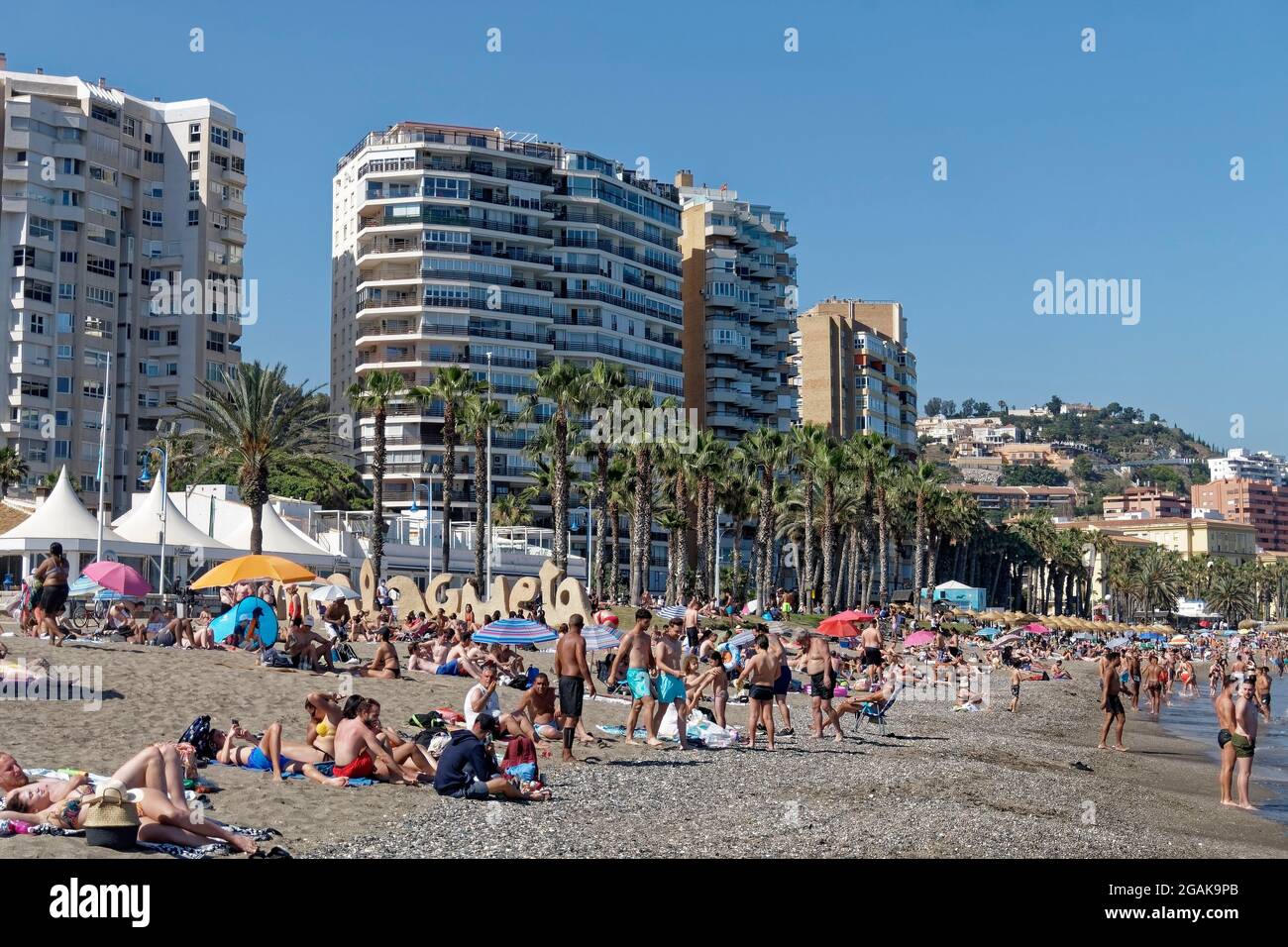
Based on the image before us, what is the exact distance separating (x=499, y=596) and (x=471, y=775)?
76.1 feet

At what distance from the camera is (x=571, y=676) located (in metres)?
16.2

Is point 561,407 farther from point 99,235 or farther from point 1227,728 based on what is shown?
point 99,235

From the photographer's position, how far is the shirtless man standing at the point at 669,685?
1839 centimetres

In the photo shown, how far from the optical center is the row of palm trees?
49969mm

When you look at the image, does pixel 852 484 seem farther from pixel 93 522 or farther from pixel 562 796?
pixel 562 796

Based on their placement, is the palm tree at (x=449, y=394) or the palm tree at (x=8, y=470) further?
the palm tree at (x=8, y=470)

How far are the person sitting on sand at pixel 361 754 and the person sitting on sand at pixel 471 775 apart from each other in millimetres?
602

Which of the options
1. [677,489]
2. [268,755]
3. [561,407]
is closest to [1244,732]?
[268,755]

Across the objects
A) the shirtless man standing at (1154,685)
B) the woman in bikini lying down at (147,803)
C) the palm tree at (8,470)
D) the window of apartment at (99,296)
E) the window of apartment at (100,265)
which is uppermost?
the window of apartment at (100,265)

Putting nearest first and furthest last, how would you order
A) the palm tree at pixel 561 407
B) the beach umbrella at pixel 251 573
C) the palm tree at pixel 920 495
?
the beach umbrella at pixel 251 573 < the palm tree at pixel 561 407 < the palm tree at pixel 920 495

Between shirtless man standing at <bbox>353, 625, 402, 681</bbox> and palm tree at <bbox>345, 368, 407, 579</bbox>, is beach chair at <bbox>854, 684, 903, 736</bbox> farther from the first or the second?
palm tree at <bbox>345, 368, 407, 579</bbox>

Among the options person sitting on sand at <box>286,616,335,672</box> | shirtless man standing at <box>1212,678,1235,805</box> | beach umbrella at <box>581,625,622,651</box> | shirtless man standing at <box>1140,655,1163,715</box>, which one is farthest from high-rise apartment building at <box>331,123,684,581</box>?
shirtless man standing at <box>1212,678,1235,805</box>

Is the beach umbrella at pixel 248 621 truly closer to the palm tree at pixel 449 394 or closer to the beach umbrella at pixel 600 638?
the beach umbrella at pixel 600 638

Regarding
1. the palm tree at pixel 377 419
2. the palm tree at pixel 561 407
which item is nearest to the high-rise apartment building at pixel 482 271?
the palm tree at pixel 377 419
